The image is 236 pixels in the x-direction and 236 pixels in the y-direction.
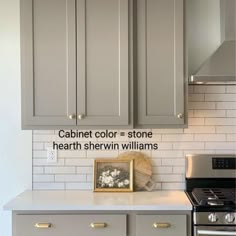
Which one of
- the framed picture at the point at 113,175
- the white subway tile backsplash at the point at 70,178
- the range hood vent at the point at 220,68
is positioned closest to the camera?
the range hood vent at the point at 220,68

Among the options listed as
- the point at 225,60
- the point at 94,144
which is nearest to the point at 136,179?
the point at 94,144

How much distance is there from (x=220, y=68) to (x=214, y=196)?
0.88 meters

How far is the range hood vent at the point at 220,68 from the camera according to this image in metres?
2.63

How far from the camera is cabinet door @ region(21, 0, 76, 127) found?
2.69 metres

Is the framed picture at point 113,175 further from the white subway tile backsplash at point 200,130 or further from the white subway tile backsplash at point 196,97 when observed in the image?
the white subway tile backsplash at point 196,97

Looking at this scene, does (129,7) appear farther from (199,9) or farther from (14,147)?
(14,147)

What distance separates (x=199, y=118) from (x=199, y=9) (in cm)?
86

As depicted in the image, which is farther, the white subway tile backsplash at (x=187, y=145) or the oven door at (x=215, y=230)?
the white subway tile backsplash at (x=187, y=145)

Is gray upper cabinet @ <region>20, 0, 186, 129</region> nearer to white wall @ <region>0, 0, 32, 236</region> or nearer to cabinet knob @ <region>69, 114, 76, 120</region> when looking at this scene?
cabinet knob @ <region>69, 114, 76, 120</region>

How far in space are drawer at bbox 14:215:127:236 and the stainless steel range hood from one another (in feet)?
3.64

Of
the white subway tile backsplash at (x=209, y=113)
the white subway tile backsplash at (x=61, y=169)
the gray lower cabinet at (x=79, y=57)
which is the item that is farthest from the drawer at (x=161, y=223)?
the white subway tile backsplash at (x=209, y=113)

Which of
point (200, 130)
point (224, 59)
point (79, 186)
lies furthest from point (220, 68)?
point (79, 186)

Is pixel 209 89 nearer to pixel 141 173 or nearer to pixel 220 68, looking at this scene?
pixel 220 68

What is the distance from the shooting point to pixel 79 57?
8.82 feet
